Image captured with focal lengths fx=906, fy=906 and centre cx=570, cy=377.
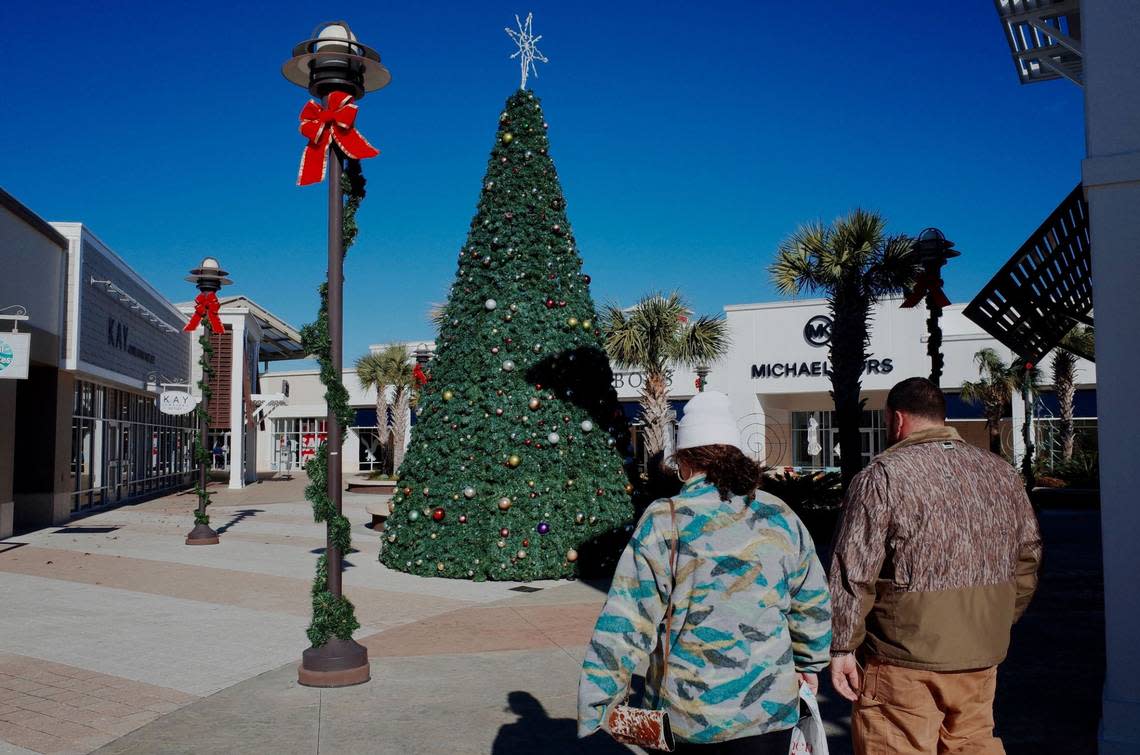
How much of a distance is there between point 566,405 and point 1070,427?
81.9 feet

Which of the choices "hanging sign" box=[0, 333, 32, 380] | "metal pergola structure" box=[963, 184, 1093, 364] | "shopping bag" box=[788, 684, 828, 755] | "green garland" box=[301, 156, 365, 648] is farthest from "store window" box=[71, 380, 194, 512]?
"shopping bag" box=[788, 684, 828, 755]

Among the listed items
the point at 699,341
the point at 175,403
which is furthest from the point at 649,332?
the point at 175,403

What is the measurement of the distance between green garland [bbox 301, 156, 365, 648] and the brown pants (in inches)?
150

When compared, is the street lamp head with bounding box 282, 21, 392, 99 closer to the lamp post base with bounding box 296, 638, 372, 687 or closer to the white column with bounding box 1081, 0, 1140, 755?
the lamp post base with bounding box 296, 638, 372, 687

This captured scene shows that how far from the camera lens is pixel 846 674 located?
3.10m

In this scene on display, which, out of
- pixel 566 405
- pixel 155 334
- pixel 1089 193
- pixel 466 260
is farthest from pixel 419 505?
pixel 155 334

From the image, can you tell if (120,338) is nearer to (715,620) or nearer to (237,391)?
(237,391)

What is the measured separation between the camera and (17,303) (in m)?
14.9

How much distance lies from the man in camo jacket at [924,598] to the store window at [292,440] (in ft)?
161

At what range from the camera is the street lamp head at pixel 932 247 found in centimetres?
1091

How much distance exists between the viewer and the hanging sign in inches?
487

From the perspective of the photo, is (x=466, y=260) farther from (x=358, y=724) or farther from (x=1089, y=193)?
(x=1089, y=193)

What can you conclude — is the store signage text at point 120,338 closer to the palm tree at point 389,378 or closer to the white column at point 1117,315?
the palm tree at point 389,378

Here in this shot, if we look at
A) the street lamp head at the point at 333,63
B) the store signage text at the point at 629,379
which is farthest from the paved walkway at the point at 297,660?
the store signage text at the point at 629,379
